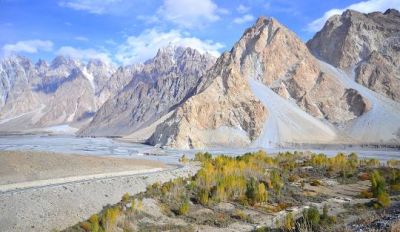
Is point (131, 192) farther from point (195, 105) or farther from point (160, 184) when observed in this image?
point (195, 105)

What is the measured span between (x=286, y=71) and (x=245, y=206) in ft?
390

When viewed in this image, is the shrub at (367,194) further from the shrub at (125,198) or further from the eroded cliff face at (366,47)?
the eroded cliff face at (366,47)

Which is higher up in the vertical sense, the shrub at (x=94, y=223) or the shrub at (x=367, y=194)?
the shrub at (x=367, y=194)

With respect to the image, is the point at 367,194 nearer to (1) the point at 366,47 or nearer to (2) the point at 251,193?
(2) the point at 251,193

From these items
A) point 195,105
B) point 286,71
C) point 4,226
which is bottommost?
point 4,226

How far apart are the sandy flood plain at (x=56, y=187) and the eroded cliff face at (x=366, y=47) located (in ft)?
371

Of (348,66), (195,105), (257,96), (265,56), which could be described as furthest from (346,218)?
(348,66)

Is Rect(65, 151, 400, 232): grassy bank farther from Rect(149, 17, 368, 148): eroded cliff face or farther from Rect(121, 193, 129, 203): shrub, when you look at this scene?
Rect(149, 17, 368, 148): eroded cliff face

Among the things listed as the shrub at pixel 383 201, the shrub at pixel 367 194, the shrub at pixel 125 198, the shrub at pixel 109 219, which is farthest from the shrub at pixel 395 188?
the shrub at pixel 109 219

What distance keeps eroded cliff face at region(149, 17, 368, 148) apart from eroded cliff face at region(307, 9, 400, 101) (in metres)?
12.4

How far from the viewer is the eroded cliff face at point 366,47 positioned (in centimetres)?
14425

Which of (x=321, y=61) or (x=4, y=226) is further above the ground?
(x=321, y=61)

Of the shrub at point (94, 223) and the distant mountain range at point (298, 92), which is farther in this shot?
the distant mountain range at point (298, 92)

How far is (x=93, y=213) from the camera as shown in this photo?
87.9ft
